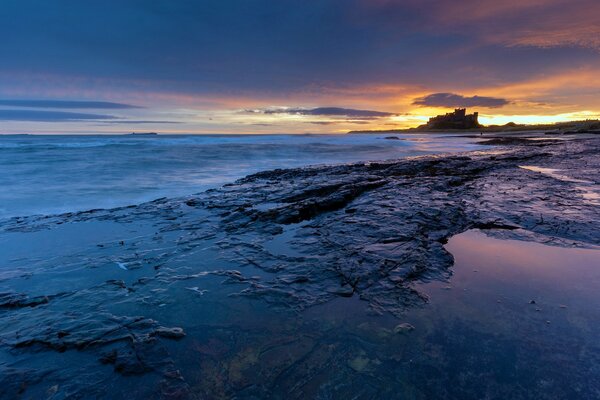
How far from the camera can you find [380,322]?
9.25 ft

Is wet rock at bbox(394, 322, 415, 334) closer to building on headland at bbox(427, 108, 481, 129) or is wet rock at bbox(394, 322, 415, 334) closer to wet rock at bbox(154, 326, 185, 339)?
wet rock at bbox(154, 326, 185, 339)

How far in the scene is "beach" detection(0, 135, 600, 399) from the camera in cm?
224

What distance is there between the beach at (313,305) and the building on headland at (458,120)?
103 meters

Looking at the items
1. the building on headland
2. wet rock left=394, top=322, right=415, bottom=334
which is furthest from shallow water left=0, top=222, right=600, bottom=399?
the building on headland

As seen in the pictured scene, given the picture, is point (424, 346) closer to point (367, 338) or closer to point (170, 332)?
point (367, 338)

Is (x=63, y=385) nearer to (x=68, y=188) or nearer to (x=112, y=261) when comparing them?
(x=112, y=261)

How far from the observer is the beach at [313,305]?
2242 millimetres

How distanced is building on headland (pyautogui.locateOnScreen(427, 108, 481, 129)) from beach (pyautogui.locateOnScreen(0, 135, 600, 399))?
103 m

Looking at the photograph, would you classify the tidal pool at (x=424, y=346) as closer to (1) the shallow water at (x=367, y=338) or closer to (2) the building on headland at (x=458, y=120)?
(1) the shallow water at (x=367, y=338)

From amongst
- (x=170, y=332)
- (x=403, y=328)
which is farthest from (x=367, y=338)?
(x=170, y=332)

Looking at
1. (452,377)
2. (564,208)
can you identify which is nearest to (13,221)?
(452,377)

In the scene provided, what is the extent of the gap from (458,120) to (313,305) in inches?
4316

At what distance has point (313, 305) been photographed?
3119 millimetres

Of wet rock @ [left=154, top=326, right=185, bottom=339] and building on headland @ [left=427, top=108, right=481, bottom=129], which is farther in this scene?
building on headland @ [left=427, top=108, right=481, bottom=129]
